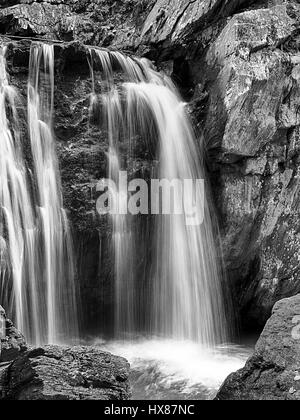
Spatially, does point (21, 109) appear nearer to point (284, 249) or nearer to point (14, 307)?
point (14, 307)

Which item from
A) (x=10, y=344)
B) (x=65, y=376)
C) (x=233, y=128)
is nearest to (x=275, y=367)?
(x=65, y=376)

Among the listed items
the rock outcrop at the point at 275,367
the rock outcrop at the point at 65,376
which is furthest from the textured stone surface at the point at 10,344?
the rock outcrop at the point at 275,367

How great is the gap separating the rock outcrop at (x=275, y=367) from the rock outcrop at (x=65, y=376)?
45.0 inches

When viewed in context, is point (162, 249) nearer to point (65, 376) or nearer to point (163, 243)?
point (163, 243)

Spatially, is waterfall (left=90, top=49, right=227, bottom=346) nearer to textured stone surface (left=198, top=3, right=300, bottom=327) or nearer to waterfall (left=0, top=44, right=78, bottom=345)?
textured stone surface (left=198, top=3, right=300, bottom=327)

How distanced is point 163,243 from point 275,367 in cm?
647

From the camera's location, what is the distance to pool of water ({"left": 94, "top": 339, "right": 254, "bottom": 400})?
8.67 meters

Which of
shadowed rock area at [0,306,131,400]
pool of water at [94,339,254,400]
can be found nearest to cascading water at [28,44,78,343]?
pool of water at [94,339,254,400]

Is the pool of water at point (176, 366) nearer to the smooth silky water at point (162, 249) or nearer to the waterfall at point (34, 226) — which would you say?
the smooth silky water at point (162, 249)

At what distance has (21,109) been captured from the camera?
11.0 metres

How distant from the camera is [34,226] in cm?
1033
